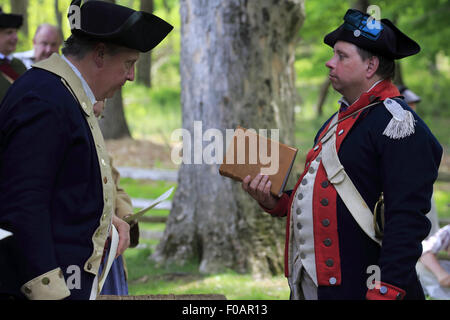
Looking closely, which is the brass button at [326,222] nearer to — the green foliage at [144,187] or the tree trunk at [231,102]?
the tree trunk at [231,102]

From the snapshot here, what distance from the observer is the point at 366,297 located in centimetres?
269

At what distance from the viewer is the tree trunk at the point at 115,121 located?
51.3ft

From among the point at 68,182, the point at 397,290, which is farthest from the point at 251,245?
the point at 68,182

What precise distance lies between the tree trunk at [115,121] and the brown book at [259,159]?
1273 centimetres

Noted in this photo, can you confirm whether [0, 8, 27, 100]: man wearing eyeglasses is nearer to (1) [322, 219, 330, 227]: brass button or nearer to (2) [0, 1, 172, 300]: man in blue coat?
(2) [0, 1, 172, 300]: man in blue coat

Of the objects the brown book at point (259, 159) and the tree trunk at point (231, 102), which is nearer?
the brown book at point (259, 159)

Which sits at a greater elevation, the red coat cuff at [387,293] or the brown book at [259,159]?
the brown book at [259,159]

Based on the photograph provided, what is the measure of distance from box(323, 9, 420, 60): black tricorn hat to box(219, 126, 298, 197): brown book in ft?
2.11

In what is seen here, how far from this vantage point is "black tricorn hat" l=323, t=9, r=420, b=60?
290 centimetres

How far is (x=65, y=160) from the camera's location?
234 centimetres

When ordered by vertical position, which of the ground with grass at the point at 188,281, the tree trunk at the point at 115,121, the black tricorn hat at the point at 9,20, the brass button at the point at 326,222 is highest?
the black tricorn hat at the point at 9,20

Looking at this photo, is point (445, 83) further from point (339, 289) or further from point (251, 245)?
point (339, 289)

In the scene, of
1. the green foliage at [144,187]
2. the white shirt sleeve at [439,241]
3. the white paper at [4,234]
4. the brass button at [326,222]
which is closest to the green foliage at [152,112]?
the green foliage at [144,187]

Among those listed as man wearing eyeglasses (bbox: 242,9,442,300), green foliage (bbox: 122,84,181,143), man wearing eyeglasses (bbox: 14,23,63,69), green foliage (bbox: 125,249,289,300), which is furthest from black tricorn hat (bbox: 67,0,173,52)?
green foliage (bbox: 122,84,181,143)
